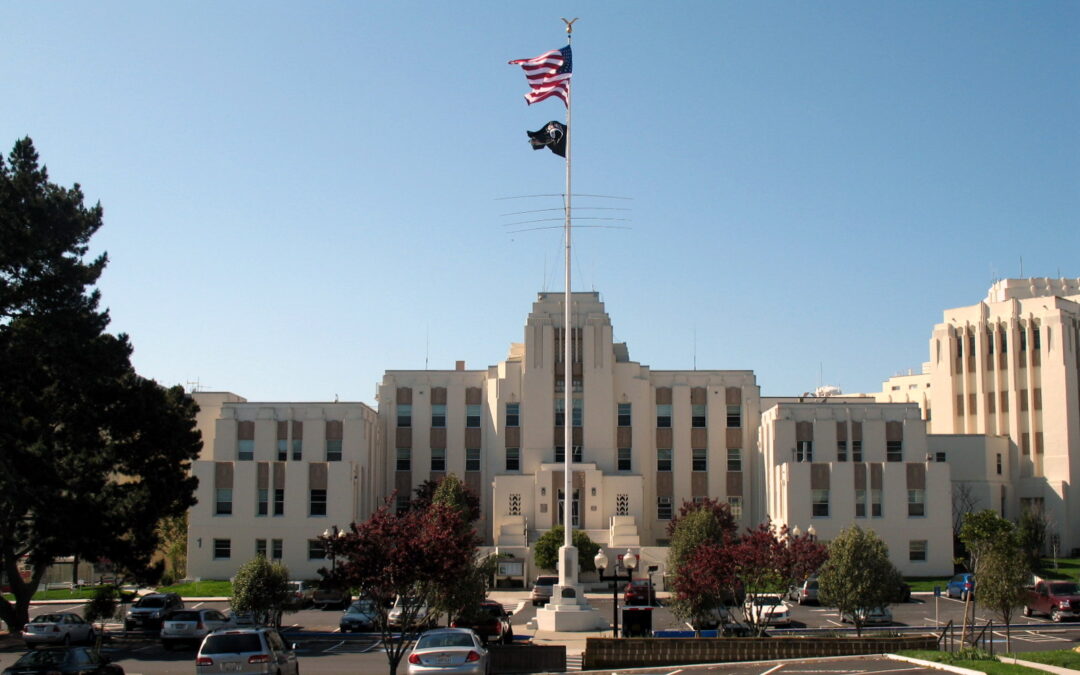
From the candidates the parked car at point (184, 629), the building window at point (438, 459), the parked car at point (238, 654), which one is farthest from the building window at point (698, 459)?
the parked car at point (238, 654)

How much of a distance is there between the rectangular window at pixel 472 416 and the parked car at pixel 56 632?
124 ft

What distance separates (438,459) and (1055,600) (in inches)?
1616

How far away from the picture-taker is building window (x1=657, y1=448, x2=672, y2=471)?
2985 inches

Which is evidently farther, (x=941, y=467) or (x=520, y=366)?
(x=520, y=366)

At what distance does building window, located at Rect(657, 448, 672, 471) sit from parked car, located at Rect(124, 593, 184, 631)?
36.5 metres

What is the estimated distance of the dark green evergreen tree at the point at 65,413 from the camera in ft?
126

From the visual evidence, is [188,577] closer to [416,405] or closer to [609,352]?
[416,405]

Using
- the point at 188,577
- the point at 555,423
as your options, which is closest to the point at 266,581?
the point at 188,577

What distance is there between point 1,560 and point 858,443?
158 feet

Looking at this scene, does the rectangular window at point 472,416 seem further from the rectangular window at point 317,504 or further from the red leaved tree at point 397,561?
the red leaved tree at point 397,561

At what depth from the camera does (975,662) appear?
26594 mm

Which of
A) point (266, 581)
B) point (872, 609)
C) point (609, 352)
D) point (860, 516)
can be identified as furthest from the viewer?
point (609, 352)

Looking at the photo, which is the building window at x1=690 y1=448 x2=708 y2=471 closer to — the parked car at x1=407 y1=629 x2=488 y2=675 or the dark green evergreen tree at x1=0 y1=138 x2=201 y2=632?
the dark green evergreen tree at x1=0 y1=138 x2=201 y2=632

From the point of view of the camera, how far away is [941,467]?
228 ft
